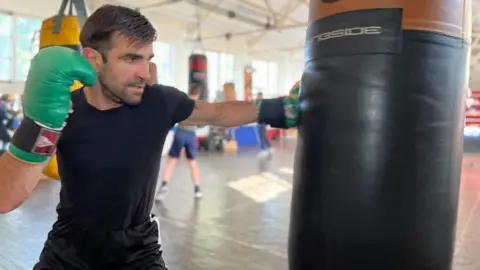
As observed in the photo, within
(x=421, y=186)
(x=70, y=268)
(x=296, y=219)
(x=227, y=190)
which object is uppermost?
(x=421, y=186)

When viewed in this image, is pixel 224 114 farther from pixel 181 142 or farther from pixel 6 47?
pixel 6 47

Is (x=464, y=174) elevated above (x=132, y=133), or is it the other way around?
(x=132, y=133)

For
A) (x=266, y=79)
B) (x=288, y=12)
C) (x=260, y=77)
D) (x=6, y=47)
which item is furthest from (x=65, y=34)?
(x=266, y=79)

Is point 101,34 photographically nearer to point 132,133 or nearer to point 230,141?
point 132,133

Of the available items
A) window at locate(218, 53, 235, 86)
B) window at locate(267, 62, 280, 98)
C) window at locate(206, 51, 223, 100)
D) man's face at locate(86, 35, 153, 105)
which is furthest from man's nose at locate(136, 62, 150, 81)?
window at locate(267, 62, 280, 98)

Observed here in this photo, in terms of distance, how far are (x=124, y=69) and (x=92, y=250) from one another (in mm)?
577

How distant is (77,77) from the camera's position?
126 cm

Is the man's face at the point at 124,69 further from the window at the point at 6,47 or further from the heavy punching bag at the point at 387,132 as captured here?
the window at the point at 6,47

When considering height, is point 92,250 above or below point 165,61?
below

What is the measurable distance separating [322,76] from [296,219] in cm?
50

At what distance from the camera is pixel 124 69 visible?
54.8 inches

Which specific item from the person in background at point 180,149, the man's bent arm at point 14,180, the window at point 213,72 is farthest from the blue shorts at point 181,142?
the window at point 213,72

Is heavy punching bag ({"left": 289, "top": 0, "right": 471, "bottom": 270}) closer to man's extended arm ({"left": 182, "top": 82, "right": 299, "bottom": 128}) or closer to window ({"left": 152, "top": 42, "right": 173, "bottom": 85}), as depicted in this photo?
man's extended arm ({"left": 182, "top": 82, "right": 299, "bottom": 128})

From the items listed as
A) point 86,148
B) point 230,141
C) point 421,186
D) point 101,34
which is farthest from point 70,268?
point 230,141
